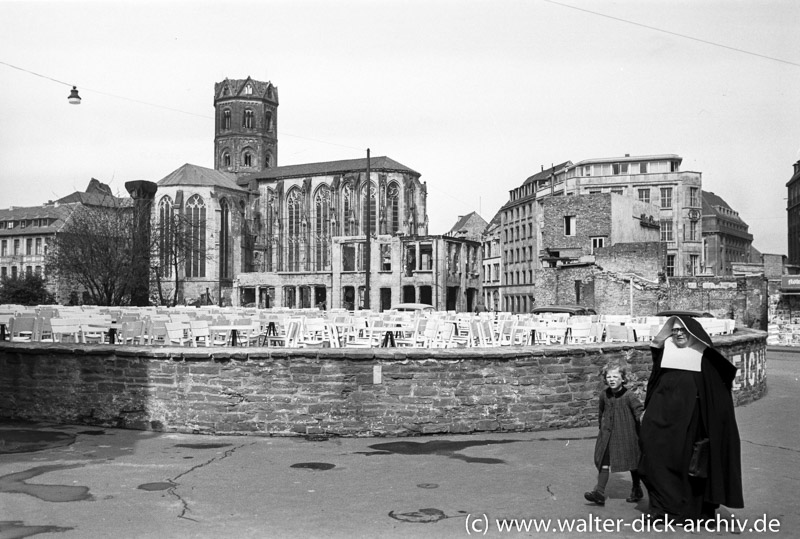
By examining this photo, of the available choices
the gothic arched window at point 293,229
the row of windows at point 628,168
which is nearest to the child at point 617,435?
the row of windows at point 628,168

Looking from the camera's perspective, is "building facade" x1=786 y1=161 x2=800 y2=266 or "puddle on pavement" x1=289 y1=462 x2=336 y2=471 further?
"building facade" x1=786 y1=161 x2=800 y2=266

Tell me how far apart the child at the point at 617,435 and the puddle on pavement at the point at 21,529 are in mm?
4193

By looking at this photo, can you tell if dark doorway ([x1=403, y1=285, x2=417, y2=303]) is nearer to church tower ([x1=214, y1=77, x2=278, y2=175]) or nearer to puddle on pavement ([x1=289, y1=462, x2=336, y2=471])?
church tower ([x1=214, y1=77, x2=278, y2=175])

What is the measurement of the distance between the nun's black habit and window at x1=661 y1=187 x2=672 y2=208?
265ft

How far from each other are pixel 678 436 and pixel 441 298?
2650 inches

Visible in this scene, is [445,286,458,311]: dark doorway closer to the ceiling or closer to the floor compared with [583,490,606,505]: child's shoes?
closer to the ceiling

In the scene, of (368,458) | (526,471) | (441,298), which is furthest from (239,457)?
(441,298)

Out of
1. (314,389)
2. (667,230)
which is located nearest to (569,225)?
(667,230)

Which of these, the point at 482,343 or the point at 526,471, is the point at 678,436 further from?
the point at 482,343

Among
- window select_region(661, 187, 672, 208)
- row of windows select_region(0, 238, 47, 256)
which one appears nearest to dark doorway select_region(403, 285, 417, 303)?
window select_region(661, 187, 672, 208)

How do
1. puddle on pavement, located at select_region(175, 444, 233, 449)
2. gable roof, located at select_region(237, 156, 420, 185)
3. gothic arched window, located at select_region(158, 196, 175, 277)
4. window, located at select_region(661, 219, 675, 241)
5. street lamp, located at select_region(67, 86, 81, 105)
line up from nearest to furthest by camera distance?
1. puddle on pavement, located at select_region(175, 444, 233, 449)
2. street lamp, located at select_region(67, 86, 81, 105)
3. gothic arched window, located at select_region(158, 196, 175, 277)
4. window, located at select_region(661, 219, 675, 241)
5. gable roof, located at select_region(237, 156, 420, 185)

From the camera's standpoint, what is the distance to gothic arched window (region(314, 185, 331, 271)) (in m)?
94.2

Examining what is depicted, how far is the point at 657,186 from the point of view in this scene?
83.2 m

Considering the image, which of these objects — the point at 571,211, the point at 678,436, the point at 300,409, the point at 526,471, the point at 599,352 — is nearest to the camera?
the point at 678,436
